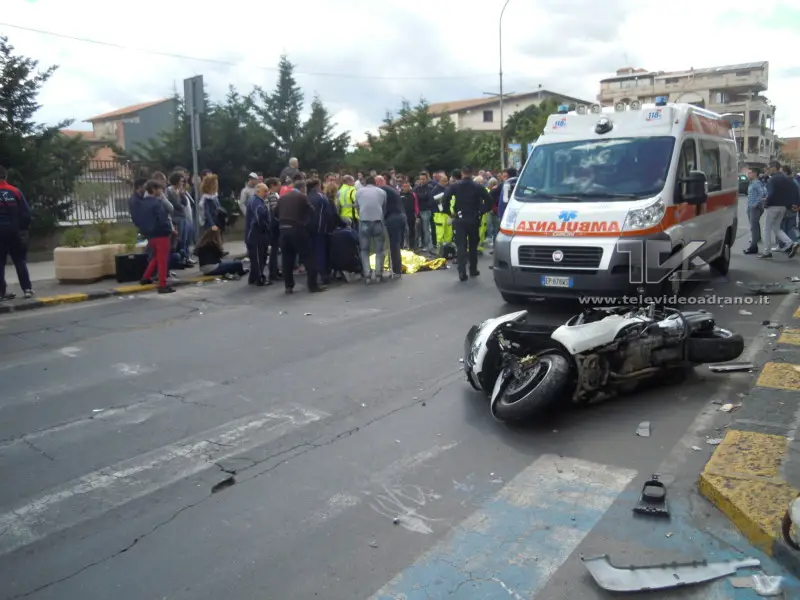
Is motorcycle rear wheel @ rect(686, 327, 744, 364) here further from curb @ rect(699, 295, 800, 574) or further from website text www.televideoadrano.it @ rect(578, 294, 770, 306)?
website text www.televideoadrano.it @ rect(578, 294, 770, 306)

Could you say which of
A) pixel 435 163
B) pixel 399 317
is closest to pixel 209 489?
pixel 399 317

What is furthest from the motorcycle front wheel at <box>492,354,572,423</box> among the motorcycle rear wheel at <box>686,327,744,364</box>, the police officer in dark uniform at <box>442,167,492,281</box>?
the police officer in dark uniform at <box>442,167,492,281</box>

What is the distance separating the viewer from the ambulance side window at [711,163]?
10120mm

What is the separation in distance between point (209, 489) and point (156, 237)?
7.88 meters

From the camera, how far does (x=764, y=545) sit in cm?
353

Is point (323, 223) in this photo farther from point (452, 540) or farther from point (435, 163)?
point (435, 163)

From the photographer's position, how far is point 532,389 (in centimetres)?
511

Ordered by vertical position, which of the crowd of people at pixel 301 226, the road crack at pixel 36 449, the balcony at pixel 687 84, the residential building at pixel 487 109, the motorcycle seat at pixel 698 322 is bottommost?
the road crack at pixel 36 449

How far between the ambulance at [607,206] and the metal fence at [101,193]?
368 inches

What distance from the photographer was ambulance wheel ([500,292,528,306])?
367 inches

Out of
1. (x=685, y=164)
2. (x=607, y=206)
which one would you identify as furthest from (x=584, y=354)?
(x=685, y=164)

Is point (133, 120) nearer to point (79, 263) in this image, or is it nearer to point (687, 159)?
point (79, 263)

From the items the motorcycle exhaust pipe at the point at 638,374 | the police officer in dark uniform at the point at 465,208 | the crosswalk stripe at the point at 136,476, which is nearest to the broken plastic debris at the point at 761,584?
the motorcycle exhaust pipe at the point at 638,374

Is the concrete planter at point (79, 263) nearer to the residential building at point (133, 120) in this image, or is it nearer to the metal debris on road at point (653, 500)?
the metal debris on road at point (653, 500)
